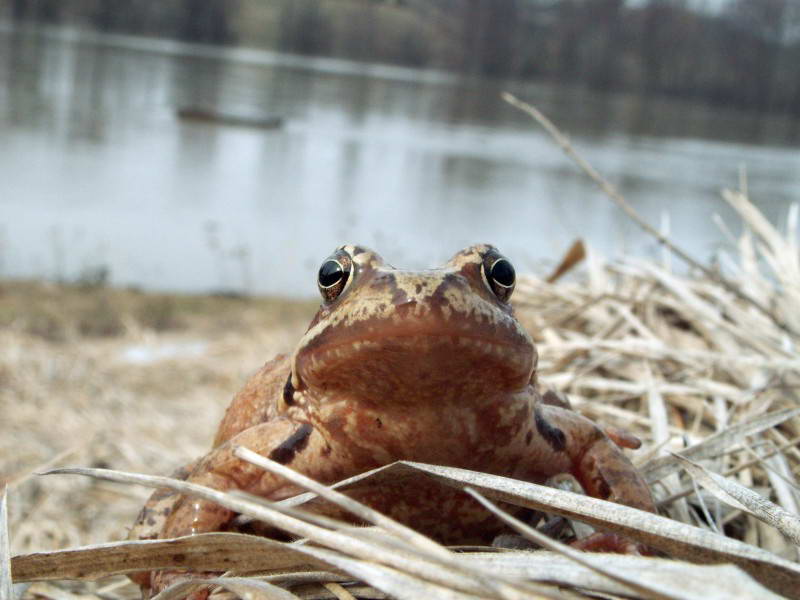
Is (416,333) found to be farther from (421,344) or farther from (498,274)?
(498,274)

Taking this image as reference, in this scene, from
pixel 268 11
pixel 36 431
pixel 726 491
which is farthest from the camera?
pixel 268 11

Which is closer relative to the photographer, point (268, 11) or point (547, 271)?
point (547, 271)

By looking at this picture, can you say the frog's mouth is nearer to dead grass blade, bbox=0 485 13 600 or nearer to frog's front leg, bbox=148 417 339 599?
frog's front leg, bbox=148 417 339 599

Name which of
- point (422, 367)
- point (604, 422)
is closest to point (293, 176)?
point (604, 422)

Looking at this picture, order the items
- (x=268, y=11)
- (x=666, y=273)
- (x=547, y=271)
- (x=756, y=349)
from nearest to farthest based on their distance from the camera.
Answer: (x=756, y=349)
(x=666, y=273)
(x=547, y=271)
(x=268, y=11)

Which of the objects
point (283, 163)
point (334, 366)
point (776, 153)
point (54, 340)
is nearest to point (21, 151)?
point (283, 163)

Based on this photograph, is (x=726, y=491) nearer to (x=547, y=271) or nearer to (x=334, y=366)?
(x=334, y=366)

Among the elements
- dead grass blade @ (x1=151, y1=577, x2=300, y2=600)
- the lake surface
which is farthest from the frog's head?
the lake surface
